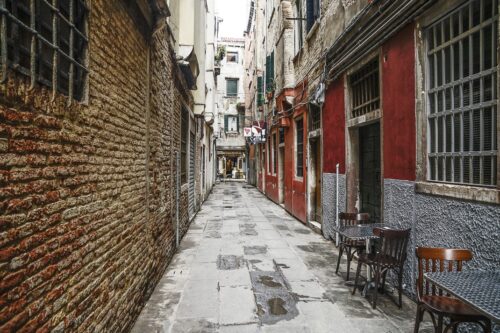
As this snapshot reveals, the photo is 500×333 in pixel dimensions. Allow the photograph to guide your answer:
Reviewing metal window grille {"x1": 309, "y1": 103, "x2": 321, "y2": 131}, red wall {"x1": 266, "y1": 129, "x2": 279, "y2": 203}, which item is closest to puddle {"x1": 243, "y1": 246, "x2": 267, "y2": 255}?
metal window grille {"x1": 309, "y1": 103, "x2": 321, "y2": 131}

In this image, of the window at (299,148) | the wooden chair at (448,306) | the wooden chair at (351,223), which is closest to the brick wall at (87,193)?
the wooden chair at (448,306)

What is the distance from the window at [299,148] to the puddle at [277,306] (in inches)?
275

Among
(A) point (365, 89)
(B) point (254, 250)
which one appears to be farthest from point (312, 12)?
(B) point (254, 250)

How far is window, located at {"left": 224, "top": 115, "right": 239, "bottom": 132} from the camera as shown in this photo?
33.9 meters

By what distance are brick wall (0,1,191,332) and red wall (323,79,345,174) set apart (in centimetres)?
405

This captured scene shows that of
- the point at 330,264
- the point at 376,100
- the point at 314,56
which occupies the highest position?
the point at 314,56

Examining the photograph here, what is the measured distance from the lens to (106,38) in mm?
3201

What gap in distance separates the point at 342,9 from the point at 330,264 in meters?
5.26

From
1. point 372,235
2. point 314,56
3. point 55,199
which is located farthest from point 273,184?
point 55,199

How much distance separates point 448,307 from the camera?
9.75 feet

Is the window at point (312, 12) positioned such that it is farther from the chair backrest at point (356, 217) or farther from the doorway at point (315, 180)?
the chair backrest at point (356, 217)

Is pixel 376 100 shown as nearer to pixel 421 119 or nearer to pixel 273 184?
pixel 421 119

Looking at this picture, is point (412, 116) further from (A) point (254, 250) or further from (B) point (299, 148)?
(B) point (299, 148)

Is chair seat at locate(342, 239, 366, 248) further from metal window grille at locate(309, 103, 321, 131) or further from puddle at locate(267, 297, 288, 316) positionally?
metal window grille at locate(309, 103, 321, 131)
